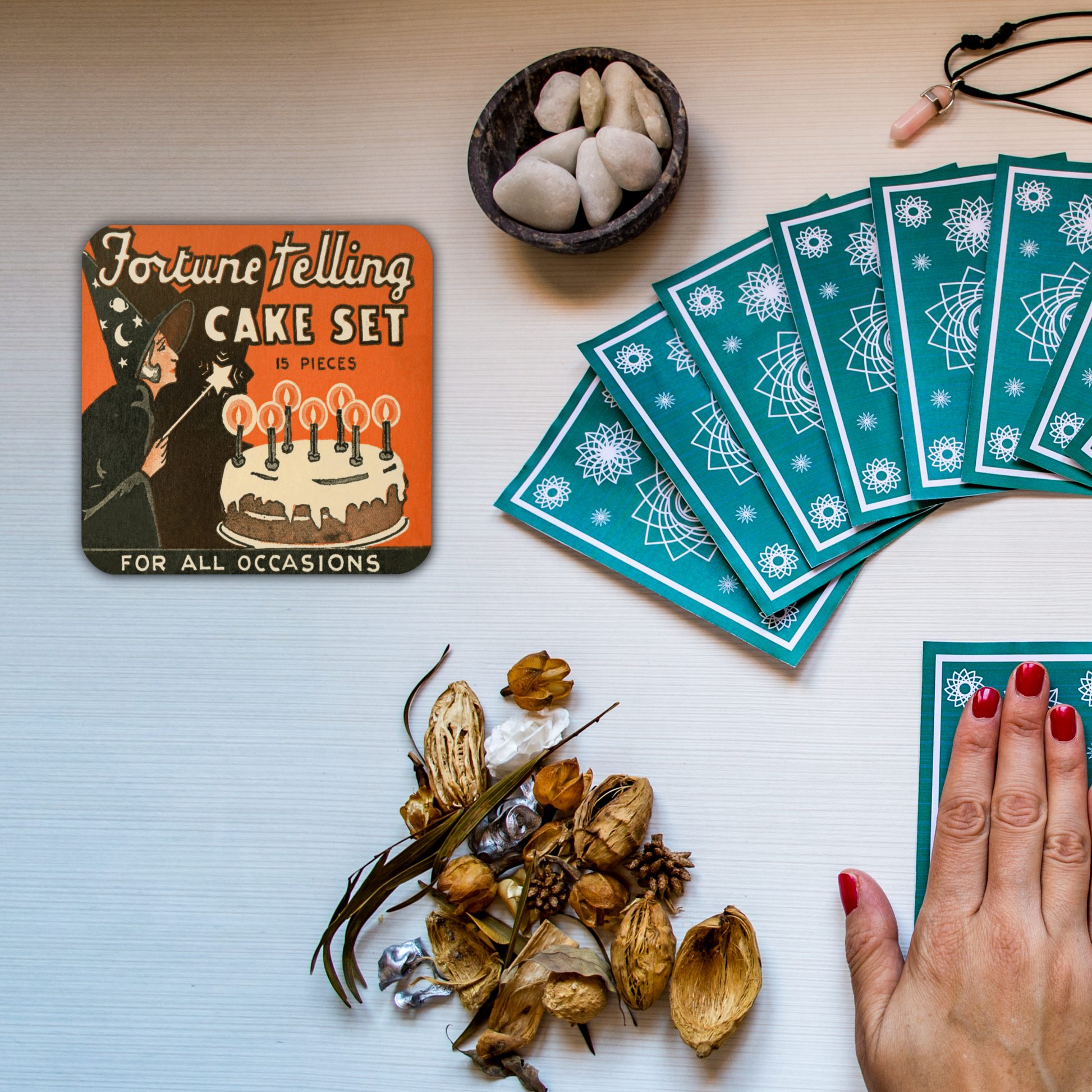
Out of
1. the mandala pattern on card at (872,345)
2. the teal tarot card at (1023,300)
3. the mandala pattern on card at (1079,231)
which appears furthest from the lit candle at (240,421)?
the mandala pattern on card at (1079,231)

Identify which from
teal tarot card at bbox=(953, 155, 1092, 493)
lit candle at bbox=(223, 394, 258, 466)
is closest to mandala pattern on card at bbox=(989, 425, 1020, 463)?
teal tarot card at bbox=(953, 155, 1092, 493)

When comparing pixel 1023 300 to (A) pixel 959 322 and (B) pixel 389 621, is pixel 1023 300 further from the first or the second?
(B) pixel 389 621

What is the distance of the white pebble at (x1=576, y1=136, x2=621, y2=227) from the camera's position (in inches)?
28.3

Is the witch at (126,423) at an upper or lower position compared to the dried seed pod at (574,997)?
upper

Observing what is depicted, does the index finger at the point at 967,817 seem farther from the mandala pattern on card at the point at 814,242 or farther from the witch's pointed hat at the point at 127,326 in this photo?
the witch's pointed hat at the point at 127,326

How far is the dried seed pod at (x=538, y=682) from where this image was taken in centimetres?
74

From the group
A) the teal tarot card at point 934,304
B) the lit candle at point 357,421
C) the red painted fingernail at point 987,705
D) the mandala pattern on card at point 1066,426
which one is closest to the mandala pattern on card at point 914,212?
the teal tarot card at point 934,304

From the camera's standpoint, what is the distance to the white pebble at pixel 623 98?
723 millimetres

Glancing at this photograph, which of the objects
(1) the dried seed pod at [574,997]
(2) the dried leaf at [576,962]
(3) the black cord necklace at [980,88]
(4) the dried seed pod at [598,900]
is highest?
(3) the black cord necklace at [980,88]

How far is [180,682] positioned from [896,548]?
2.29 feet

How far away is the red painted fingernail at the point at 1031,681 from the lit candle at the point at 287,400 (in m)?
0.70

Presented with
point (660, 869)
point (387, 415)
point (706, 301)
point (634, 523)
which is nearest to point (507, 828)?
point (660, 869)

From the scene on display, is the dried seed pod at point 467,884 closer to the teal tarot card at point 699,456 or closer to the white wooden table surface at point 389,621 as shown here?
the white wooden table surface at point 389,621

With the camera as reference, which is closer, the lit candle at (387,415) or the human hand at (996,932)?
the human hand at (996,932)
